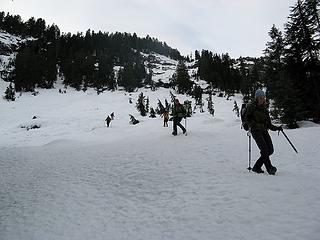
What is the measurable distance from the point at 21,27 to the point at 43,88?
49.0m

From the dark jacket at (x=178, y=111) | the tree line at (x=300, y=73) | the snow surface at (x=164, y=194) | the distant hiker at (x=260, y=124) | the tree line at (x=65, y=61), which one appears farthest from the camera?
the tree line at (x=65, y=61)

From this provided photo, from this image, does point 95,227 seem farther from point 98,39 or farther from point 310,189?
point 98,39

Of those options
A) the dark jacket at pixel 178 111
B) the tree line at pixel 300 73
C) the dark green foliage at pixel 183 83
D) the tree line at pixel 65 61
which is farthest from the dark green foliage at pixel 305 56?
the tree line at pixel 65 61

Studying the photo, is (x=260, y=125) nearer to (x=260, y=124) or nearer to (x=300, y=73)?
(x=260, y=124)

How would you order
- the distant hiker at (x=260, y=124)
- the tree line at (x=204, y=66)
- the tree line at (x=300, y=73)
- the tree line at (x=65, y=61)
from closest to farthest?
the distant hiker at (x=260, y=124) → the tree line at (x=300, y=73) → the tree line at (x=204, y=66) → the tree line at (x=65, y=61)

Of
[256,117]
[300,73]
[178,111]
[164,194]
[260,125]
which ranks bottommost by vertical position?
[164,194]

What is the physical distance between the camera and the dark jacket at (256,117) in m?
8.16

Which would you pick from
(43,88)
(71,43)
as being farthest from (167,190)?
(71,43)

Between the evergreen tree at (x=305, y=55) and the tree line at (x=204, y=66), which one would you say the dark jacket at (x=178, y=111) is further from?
the evergreen tree at (x=305, y=55)

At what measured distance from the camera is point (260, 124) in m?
8.16

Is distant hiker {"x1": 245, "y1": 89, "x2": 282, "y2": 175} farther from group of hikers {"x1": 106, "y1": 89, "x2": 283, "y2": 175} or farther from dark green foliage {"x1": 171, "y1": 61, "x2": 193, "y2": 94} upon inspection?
dark green foliage {"x1": 171, "y1": 61, "x2": 193, "y2": 94}

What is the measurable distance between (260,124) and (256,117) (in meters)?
0.21

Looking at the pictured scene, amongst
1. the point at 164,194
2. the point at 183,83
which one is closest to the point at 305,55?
the point at 164,194

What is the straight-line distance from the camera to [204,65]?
4208 inches
